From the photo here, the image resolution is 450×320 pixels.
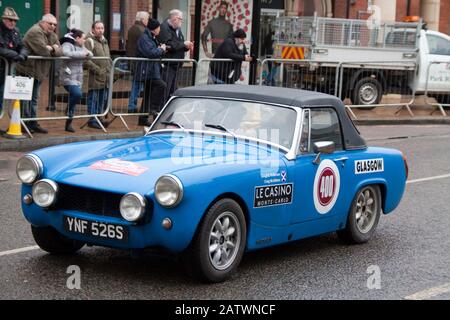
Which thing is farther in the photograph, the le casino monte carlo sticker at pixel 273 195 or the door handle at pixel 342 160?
the door handle at pixel 342 160

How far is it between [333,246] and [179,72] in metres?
8.38

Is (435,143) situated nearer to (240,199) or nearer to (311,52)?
(311,52)

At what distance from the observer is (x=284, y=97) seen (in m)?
7.48

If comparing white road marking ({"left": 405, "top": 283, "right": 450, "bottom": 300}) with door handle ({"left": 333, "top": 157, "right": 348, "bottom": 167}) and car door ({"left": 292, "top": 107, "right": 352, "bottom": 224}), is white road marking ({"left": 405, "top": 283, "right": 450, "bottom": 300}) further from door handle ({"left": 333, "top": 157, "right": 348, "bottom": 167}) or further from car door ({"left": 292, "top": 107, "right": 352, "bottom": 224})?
door handle ({"left": 333, "top": 157, "right": 348, "bottom": 167})

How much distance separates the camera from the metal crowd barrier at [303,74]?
18.3 metres

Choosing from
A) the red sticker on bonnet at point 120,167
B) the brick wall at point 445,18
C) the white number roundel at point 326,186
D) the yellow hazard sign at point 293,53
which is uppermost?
the brick wall at point 445,18

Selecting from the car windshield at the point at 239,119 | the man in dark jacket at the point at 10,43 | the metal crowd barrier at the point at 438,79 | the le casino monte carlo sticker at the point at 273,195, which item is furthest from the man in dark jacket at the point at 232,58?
the le casino monte carlo sticker at the point at 273,195

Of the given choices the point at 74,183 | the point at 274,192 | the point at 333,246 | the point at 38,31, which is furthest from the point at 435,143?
the point at 74,183

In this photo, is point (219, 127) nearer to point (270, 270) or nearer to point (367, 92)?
point (270, 270)

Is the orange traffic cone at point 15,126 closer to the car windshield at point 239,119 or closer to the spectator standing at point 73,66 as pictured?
the spectator standing at point 73,66

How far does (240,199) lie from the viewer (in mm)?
6422

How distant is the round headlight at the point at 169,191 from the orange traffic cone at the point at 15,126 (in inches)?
291

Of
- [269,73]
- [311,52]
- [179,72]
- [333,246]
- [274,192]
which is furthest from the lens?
[311,52]

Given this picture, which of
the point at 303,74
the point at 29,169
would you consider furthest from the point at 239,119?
the point at 303,74
